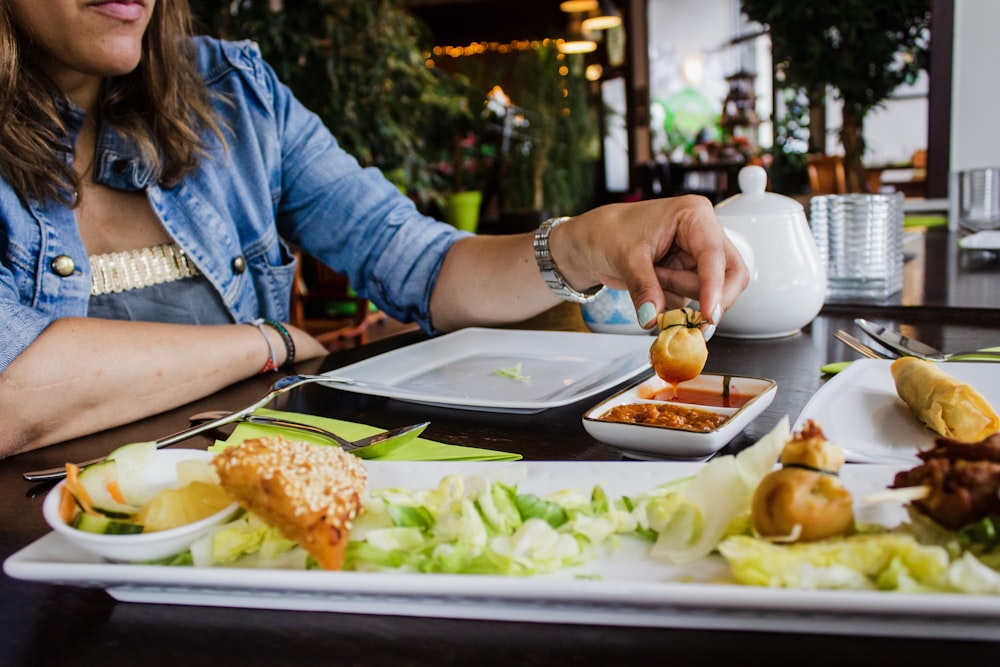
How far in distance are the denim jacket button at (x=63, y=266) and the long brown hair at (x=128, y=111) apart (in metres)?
0.11

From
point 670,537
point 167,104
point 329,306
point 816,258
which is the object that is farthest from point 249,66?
point 329,306

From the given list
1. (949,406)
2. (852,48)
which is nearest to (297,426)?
(949,406)

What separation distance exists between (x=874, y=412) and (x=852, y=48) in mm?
3790

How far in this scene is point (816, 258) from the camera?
4.75ft

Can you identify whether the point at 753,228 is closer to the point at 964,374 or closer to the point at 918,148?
the point at 964,374

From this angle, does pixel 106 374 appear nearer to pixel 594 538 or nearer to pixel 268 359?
pixel 268 359

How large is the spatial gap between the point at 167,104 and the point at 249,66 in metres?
0.24

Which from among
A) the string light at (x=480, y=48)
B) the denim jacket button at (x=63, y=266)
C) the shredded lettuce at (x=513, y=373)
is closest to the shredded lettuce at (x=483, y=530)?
the shredded lettuce at (x=513, y=373)

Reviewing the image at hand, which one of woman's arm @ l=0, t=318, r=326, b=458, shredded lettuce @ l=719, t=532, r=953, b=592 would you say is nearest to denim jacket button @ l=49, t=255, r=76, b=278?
woman's arm @ l=0, t=318, r=326, b=458

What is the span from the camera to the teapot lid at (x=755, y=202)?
142 centimetres

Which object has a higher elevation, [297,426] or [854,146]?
[854,146]

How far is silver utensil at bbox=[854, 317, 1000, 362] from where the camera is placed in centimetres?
110

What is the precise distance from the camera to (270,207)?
177 centimetres

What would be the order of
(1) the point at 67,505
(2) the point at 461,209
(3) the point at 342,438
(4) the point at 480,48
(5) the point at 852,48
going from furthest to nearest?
(4) the point at 480,48
(2) the point at 461,209
(5) the point at 852,48
(3) the point at 342,438
(1) the point at 67,505
